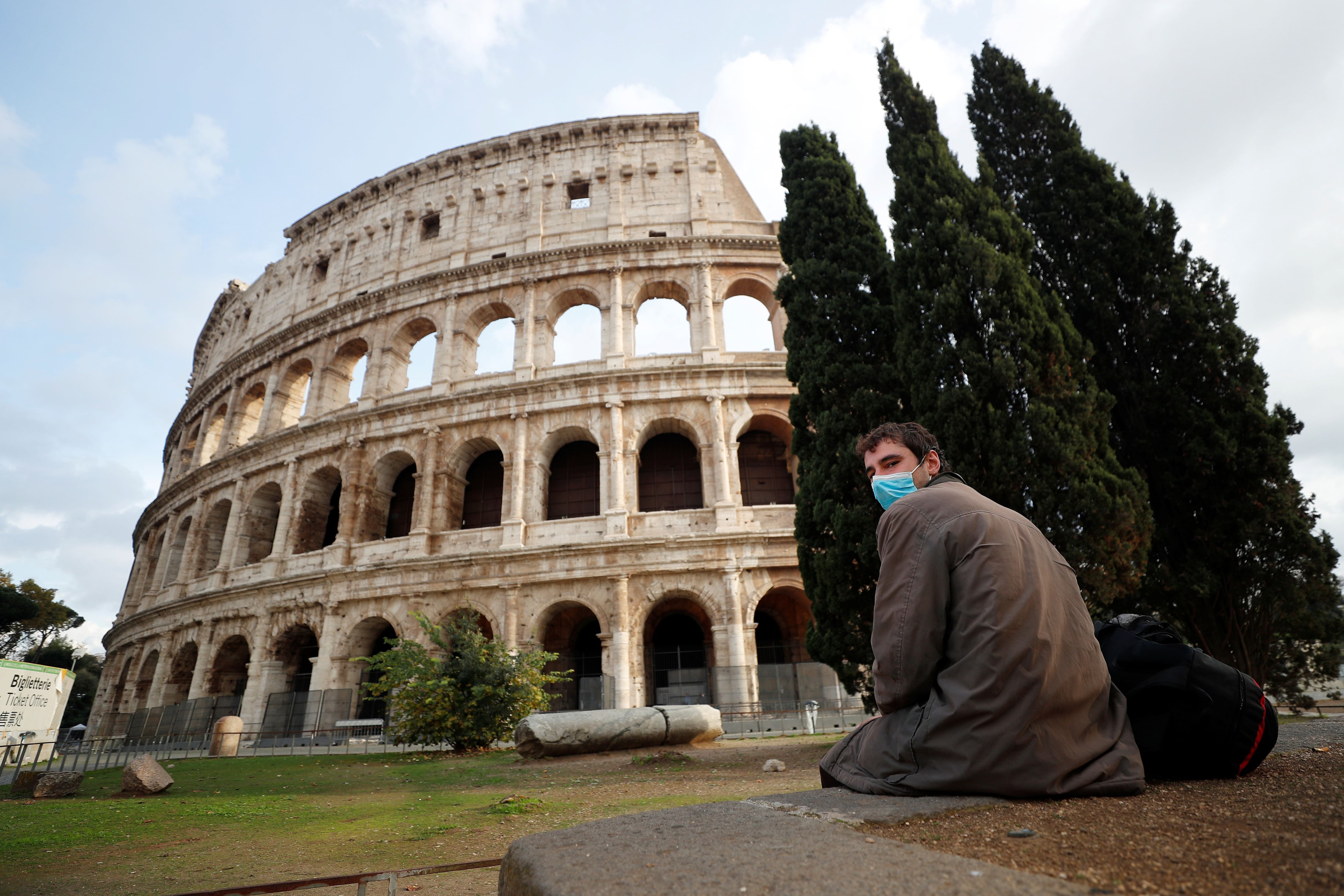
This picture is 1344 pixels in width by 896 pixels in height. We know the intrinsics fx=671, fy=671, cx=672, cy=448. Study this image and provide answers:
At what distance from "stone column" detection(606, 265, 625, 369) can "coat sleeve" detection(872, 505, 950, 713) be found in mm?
15896

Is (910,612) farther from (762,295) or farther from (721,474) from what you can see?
(762,295)

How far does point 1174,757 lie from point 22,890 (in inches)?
227

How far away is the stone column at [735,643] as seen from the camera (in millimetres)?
14547

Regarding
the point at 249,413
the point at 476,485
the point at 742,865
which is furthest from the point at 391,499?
the point at 742,865

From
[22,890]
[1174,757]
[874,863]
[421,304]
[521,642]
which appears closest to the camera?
[874,863]

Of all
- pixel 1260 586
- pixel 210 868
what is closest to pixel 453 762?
pixel 210 868

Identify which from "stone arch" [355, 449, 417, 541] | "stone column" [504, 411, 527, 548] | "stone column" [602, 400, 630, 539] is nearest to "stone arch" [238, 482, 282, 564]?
"stone arch" [355, 449, 417, 541]

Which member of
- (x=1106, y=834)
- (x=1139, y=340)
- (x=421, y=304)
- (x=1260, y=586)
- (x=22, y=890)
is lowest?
(x=22, y=890)

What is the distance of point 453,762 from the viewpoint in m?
9.74

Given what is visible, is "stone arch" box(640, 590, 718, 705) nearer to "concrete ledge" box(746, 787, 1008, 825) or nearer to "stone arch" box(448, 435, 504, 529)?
"stone arch" box(448, 435, 504, 529)

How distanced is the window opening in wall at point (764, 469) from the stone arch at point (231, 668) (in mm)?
14428

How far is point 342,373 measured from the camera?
21703 mm

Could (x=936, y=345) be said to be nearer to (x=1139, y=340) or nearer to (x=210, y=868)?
(x=1139, y=340)

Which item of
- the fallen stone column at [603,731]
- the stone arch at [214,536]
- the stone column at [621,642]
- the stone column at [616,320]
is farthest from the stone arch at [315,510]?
the fallen stone column at [603,731]
